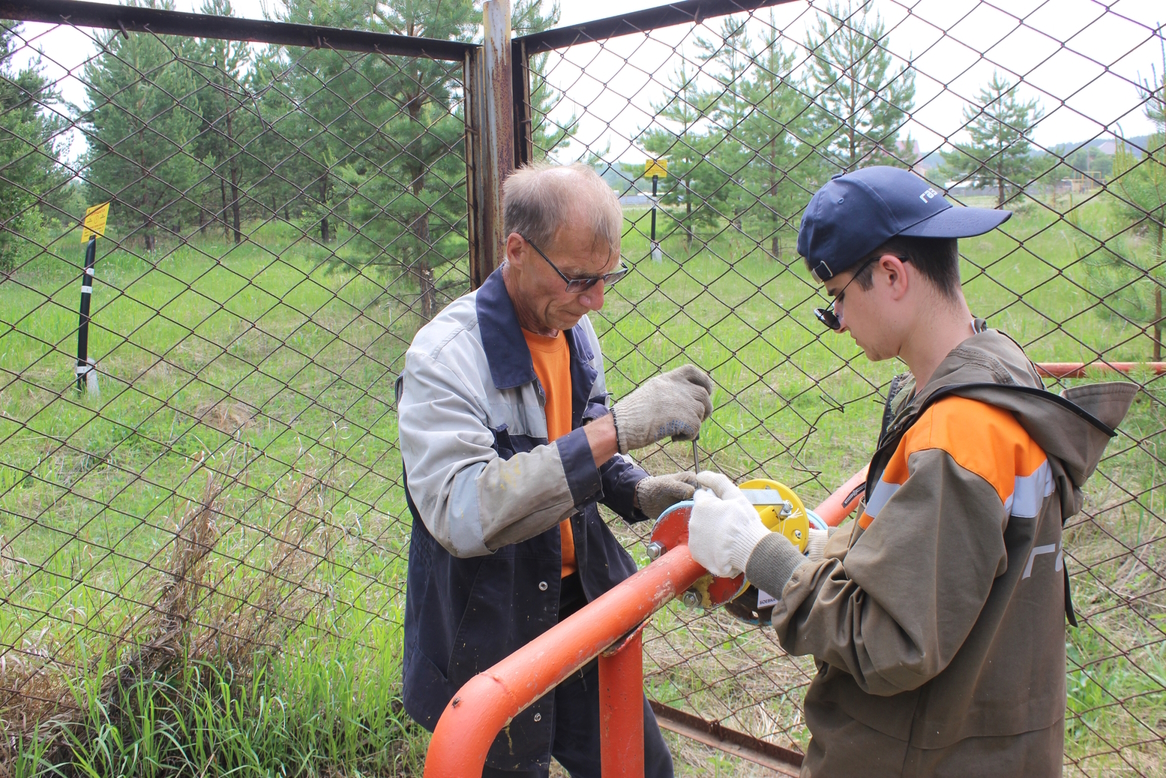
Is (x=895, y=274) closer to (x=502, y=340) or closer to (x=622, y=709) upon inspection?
(x=502, y=340)

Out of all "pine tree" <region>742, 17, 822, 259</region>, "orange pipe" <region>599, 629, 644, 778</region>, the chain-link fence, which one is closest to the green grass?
the chain-link fence

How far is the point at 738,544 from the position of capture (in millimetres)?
1412

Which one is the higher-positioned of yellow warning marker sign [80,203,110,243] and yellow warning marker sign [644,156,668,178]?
yellow warning marker sign [644,156,668,178]

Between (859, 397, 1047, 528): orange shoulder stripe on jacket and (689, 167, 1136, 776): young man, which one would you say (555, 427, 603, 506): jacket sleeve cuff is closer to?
(689, 167, 1136, 776): young man

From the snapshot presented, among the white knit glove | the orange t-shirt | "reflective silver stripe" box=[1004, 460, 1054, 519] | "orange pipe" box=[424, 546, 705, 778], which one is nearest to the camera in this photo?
"orange pipe" box=[424, 546, 705, 778]

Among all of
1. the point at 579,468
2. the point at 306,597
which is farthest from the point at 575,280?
the point at 306,597

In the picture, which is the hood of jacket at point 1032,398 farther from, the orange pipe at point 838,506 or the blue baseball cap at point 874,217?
the orange pipe at point 838,506

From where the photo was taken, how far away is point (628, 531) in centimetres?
389

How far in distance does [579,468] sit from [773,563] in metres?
0.44

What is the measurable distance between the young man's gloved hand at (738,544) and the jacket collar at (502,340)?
517mm

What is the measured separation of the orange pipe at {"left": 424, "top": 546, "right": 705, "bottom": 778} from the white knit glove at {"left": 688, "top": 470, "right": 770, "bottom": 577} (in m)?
0.08

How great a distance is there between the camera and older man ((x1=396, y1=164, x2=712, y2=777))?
1557 millimetres

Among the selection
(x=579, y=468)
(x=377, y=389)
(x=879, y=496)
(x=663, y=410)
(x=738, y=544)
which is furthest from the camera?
(x=377, y=389)

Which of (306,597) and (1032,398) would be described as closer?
(1032,398)
